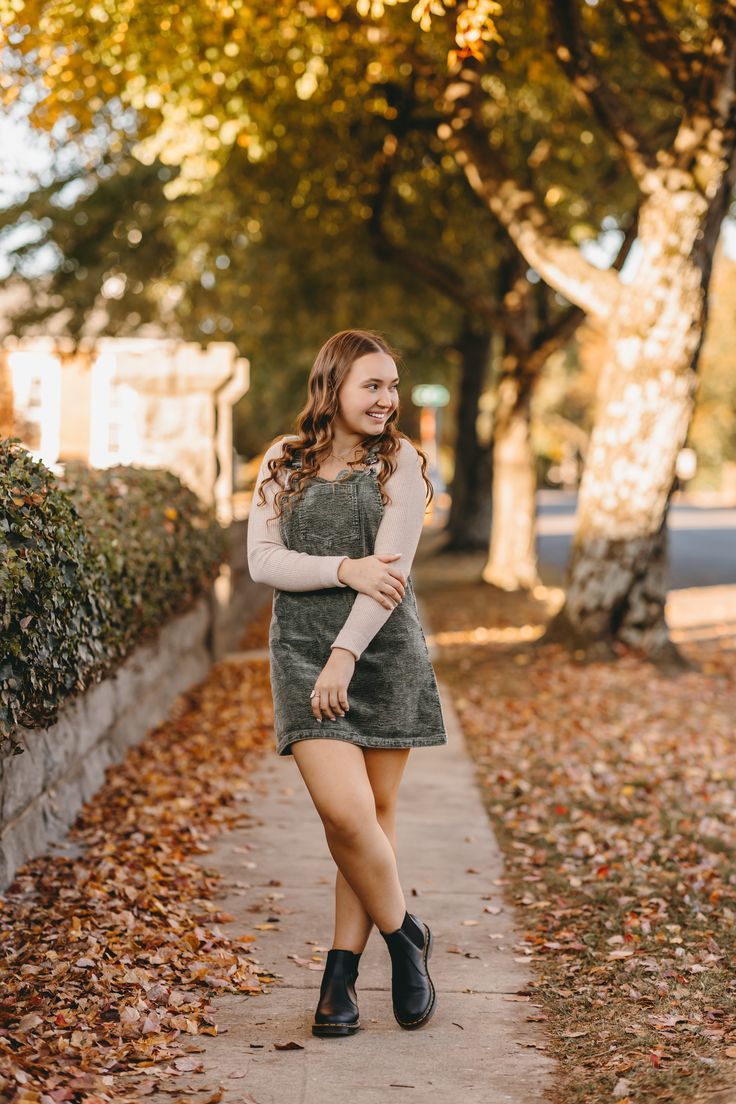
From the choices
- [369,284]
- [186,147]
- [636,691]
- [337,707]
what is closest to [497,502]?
[369,284]

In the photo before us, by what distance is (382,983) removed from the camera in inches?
178

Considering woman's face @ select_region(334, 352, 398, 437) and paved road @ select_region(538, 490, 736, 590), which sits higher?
woman's face @ select_region(334, 352, 398, 437)

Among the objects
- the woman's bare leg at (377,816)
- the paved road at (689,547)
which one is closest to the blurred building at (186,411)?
the woman's bare leg at (377,816)

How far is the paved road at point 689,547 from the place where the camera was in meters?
22.9

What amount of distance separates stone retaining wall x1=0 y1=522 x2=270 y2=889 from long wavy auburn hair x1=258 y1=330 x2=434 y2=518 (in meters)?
1.69

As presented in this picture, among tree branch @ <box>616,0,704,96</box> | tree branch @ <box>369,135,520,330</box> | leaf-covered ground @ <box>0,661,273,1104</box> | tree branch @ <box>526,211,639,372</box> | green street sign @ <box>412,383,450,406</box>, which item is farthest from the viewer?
green street sign @ <box>412,383,450,406</box>

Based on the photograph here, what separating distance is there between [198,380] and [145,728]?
172 inches

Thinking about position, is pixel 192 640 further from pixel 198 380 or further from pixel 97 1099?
pixel 97 1099

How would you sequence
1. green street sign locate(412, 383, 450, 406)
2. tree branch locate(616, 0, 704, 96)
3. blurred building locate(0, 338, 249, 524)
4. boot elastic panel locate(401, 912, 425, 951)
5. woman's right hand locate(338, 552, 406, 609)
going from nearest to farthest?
woman's right hand locate(338, 552, 406, 609), boot elastic panel locate(401, 912, 425, 951), tree branch locate(616, 0, 704, 96), blurred building locate(0, 338, 249, 524), green street sign locate(412, 383, 450, 406)

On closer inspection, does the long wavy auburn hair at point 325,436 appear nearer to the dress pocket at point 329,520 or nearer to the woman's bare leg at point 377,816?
the dress pocket at point 329,520

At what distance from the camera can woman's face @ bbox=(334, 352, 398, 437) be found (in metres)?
3.95

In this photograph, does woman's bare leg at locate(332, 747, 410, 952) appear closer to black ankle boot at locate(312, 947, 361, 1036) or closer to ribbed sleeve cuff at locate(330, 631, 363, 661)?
black ankle boot at locate(312, 947, 361, 1036)

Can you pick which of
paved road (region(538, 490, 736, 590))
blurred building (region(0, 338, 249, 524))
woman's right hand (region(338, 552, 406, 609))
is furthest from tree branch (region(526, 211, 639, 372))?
woman's right hand (region(338, 552, 406, 609))

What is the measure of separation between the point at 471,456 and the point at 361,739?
20903 mm
